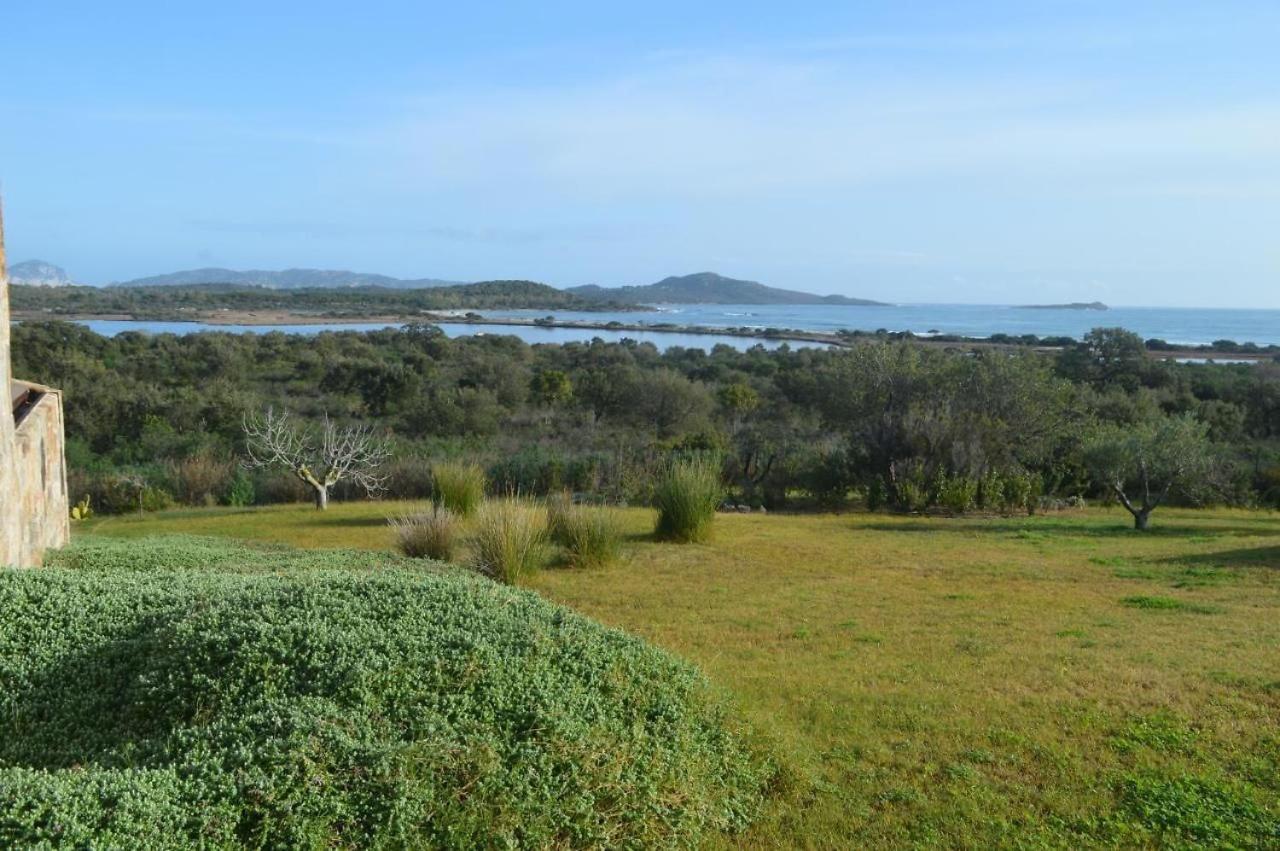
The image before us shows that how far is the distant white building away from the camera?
5.94 meters

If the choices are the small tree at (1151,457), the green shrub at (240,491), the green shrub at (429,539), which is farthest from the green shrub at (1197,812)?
the green shrub at (240,491)

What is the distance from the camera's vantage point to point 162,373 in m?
35.5

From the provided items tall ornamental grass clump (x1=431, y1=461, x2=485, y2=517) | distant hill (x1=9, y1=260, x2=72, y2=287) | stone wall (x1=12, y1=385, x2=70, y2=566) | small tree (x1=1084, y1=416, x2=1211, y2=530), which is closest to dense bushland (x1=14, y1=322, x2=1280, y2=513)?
small tree (x1=1084, y1=416, x2=1211, y2=530)

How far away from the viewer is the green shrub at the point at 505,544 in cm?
916

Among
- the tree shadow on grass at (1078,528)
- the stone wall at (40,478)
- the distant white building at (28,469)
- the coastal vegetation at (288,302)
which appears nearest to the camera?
the distant white building at (28,469)

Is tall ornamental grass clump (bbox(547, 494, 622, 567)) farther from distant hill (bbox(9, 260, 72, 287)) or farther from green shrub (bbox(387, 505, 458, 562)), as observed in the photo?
distant hill (bbox(9, 260, 72, 287))

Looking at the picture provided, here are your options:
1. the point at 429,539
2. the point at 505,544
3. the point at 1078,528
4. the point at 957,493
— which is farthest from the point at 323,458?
the point at 1078,528

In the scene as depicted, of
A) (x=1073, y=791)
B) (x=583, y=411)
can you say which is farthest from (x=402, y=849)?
(x=583, y=411)

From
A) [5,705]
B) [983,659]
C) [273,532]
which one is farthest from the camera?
[273,532]

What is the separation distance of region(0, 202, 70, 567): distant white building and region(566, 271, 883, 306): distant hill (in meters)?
101

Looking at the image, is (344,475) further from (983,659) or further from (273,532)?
(983,659)

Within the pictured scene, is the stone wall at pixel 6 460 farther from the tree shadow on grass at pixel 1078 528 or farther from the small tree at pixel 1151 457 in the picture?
the small tree at pixel 1151 457

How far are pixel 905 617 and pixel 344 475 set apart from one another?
446 inches

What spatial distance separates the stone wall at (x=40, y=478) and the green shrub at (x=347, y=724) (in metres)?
2.07
